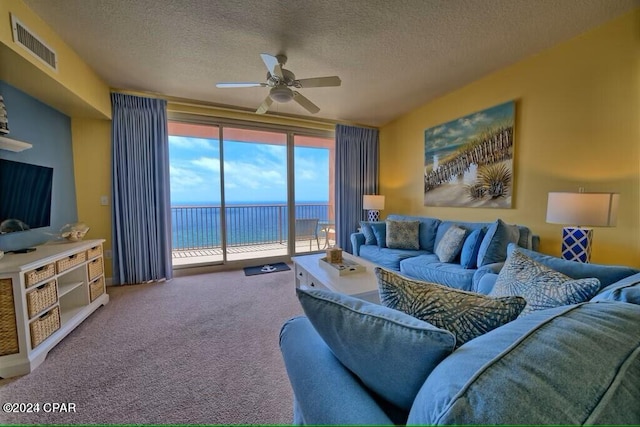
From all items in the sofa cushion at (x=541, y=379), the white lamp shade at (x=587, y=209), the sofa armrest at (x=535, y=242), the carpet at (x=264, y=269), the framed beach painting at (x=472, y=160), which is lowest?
the carpet at (x=264, y=269)

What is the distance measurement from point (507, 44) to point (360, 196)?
8.94ft

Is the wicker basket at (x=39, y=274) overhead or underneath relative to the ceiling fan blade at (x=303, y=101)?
underneath

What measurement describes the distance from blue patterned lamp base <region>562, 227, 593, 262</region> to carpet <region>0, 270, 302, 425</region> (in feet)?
7.57

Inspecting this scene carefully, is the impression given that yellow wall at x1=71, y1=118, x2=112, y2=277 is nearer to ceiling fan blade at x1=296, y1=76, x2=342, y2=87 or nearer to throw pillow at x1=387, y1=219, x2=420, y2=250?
ceiling fan blade at x1=296, y1=76, x2=342, y2=87

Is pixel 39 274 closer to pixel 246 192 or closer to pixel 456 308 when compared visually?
pixel 456 308

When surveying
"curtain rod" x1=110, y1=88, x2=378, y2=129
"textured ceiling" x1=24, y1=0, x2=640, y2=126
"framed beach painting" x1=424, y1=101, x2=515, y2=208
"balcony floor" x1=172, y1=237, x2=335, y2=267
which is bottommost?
"balcony floor" x1=172, y1=237, x2=335, y2=267

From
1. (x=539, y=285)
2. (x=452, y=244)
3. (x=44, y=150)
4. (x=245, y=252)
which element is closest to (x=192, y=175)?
(x=44, y=150)

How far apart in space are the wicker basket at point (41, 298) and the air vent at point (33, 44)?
167 cm

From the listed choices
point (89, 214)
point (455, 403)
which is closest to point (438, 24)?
point (455, 403)

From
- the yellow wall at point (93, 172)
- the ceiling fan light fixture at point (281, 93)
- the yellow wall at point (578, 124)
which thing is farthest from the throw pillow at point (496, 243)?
the yellow wall at point (93, 172)

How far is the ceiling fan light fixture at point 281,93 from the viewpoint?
225 centimetres

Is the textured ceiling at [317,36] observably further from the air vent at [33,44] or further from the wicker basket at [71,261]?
the wicker basket at [71,261]

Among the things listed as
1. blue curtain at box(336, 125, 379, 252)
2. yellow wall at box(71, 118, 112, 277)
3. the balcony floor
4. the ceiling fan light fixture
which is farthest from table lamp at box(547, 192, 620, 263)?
yellow wall at box(71, 118, 112, 277)

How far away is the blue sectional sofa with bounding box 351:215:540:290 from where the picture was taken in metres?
2.08
